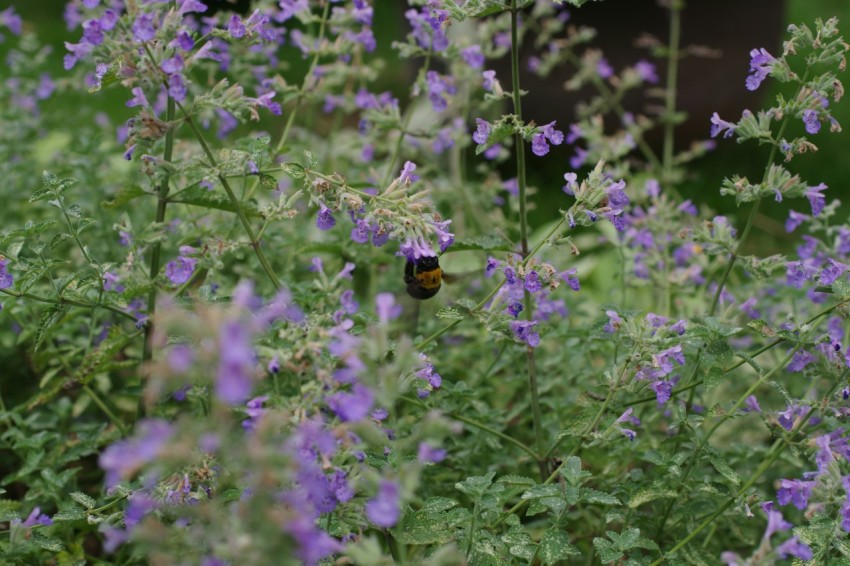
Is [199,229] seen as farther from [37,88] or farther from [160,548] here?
[37,88]

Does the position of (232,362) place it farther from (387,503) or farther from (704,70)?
(704,70)

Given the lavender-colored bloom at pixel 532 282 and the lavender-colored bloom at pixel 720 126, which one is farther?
the lavender-colored bloom at pixel 720 126

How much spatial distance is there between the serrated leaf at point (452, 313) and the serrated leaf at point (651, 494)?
1.88 ft

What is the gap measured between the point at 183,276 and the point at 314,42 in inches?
42.4

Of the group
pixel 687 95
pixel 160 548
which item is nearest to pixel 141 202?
pixel 160 548

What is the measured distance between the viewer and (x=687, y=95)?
567 centimetres

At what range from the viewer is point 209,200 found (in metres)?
2.13

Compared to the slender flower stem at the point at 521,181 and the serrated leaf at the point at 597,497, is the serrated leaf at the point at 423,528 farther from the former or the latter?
the slender flower stem at the point at 521,181

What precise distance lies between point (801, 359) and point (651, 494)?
48cm

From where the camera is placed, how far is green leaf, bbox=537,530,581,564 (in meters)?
1.73

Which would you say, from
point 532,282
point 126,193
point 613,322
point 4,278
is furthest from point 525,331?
point 4,278

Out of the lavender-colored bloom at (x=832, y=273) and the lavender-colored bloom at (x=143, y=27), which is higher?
the lavender-colored bloom at (x=143, y=27)

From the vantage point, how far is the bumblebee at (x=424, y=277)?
2114 mm

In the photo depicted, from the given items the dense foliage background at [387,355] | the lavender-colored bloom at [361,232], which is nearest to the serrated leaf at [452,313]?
the dense foliage background at [387,355]
